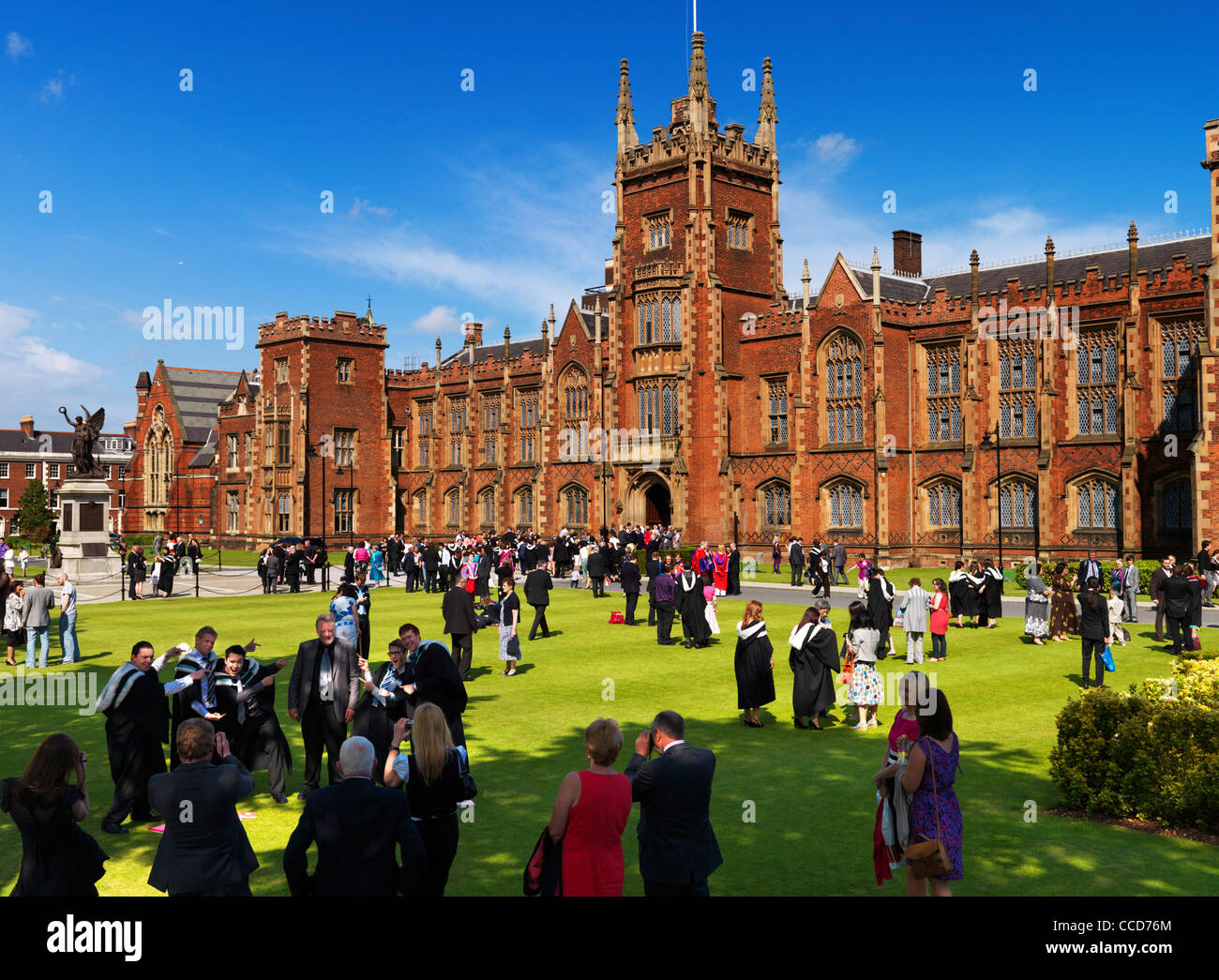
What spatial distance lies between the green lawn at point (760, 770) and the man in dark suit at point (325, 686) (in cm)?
90

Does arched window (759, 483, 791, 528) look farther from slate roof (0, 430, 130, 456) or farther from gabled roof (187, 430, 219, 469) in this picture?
slate roof (0, 430, 130, 456)

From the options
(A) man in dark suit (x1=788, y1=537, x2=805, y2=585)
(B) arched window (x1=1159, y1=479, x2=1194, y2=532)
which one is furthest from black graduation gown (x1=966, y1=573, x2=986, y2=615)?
(B) arched window (x1=1159, y1=479, x2=1194, y2=532)

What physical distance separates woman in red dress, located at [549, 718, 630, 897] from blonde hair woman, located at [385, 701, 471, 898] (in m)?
1.00

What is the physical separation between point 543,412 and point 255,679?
48.0 metres

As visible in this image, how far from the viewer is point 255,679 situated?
1030 cm

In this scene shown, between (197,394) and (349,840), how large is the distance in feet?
263

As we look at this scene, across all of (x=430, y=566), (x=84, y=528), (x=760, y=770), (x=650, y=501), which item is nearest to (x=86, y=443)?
(x=84, y=528)

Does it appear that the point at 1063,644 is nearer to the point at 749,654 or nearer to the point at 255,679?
the point at 749,654

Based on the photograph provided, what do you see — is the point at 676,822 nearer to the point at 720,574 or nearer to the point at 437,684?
the point at 437,684

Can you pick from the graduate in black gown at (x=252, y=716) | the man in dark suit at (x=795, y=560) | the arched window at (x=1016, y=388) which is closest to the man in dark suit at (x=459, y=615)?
the graduate in black gown at (x=252, y=716)

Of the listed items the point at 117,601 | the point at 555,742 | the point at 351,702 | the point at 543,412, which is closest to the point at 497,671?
the point at 555,742

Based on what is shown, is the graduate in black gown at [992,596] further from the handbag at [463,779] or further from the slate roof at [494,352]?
the slate roof at [494,352]

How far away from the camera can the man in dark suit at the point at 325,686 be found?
10.3m

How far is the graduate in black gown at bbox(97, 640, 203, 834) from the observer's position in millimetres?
9781
